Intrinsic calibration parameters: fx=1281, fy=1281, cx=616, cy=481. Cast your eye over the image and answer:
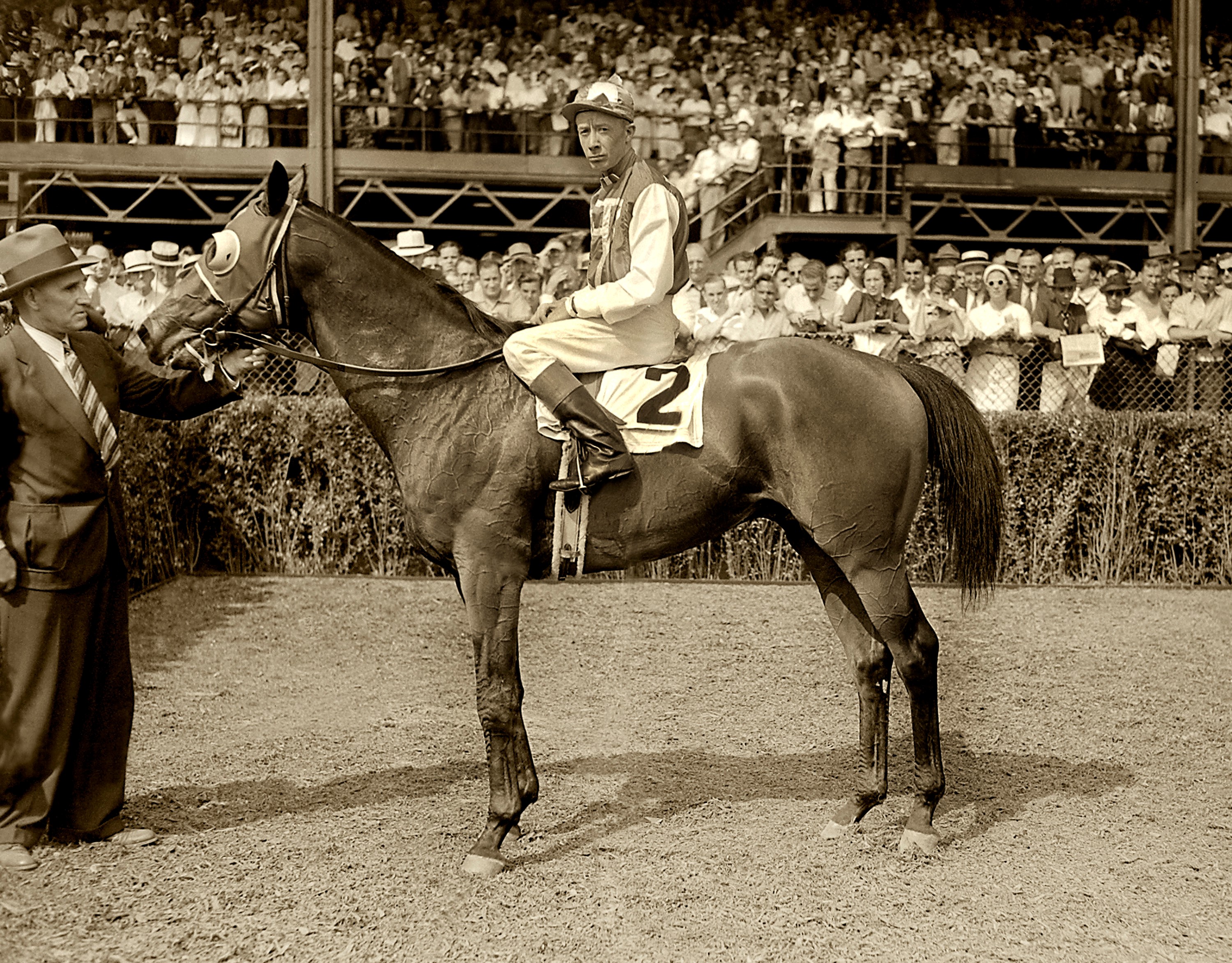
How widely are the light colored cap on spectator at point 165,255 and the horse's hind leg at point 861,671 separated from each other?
8462 millimetres

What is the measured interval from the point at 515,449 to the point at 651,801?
1493 millimetres

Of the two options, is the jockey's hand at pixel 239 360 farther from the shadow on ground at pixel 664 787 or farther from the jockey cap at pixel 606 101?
the shadow on ground at pixel 664 787

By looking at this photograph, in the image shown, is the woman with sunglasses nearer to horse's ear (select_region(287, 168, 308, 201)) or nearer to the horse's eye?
horse's ear (select_region(287, 168, 308, 201))

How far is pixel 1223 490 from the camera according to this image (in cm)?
913

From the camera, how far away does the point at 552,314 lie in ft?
14.5

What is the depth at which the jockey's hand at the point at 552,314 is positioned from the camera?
435 centimetres

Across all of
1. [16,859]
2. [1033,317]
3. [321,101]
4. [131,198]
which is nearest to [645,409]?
[16,859]

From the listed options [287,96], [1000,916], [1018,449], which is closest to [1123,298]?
[1018,449]

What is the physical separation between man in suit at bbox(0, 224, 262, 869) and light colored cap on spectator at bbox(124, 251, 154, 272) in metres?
7.10

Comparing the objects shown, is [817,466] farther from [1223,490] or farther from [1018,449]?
[1223,490]

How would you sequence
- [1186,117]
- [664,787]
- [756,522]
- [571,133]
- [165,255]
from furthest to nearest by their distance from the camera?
[571,133]
[1186,117]
[165,255]
[756,522]
[664,787]

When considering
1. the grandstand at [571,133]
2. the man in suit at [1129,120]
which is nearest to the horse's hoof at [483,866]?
the grandstand at [571,133]

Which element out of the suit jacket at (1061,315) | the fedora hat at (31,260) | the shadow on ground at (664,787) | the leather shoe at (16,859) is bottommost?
the shadow on ground at (664,787)

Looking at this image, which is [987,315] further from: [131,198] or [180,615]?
[131,198]
